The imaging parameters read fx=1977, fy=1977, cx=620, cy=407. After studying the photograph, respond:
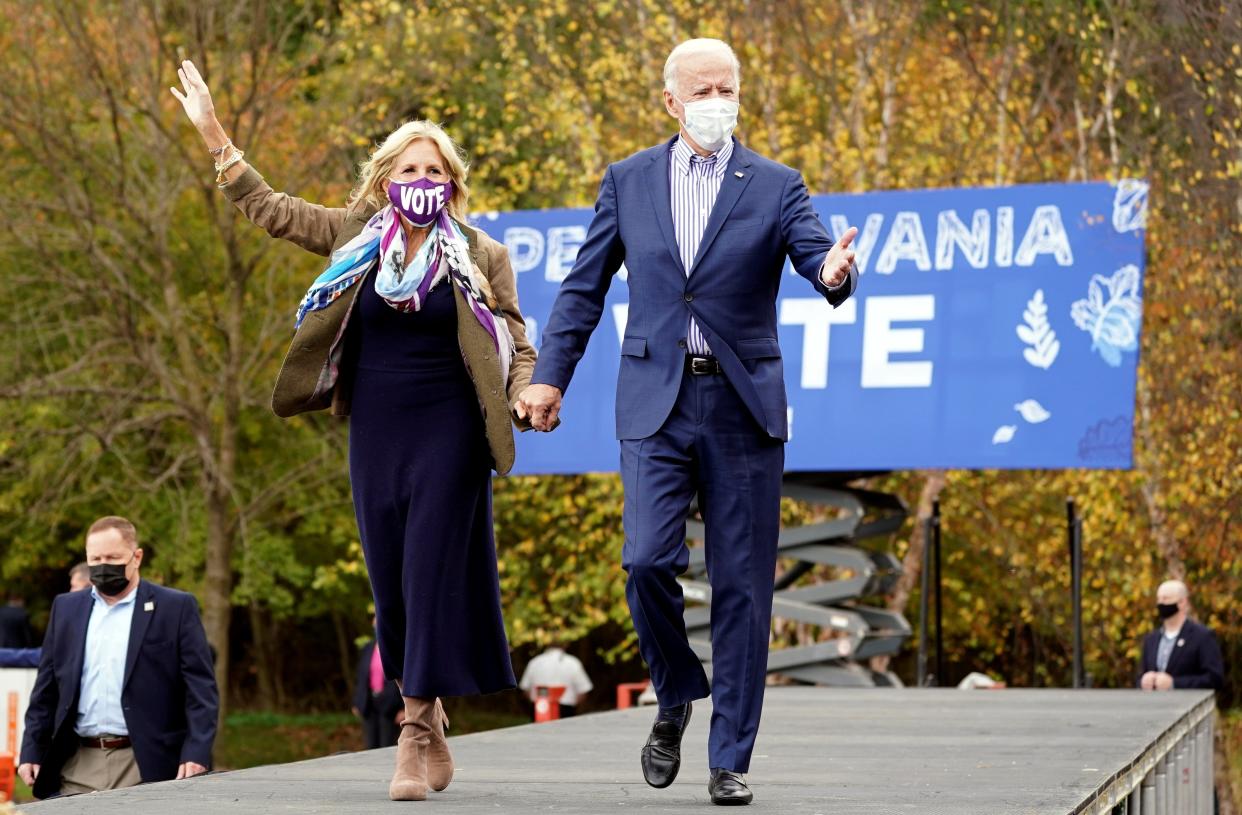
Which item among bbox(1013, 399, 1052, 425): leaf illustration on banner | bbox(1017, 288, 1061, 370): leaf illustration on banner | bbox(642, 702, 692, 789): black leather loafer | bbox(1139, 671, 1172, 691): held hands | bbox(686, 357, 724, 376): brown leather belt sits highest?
bbox(1017, 288, 1061, 370): leaf illustration on banner

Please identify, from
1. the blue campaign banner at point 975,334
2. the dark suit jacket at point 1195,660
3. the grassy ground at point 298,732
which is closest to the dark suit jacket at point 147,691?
the blue campaign banner at point 975,334

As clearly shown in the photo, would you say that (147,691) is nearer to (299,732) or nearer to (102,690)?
(102,690)

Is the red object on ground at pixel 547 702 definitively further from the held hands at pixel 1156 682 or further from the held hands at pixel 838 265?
the held hands at pixel 838 265

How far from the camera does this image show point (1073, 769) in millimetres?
5629

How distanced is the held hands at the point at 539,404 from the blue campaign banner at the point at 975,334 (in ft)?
26.7

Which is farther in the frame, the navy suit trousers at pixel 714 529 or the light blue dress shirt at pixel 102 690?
the light blue dress shirt at pixel 102 690

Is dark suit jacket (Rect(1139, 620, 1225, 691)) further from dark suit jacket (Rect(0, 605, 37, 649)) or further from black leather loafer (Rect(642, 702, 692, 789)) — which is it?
dark suit jacket (Rect(0, 605, 37, 649))

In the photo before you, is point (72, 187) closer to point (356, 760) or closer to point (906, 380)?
point (906, 380)

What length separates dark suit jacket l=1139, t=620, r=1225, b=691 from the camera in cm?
1216

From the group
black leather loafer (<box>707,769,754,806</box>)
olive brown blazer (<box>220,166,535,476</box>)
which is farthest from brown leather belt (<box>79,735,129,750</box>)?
black leather loafer (<box>707,769,754,806</box>)

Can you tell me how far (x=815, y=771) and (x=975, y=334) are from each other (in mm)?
7601

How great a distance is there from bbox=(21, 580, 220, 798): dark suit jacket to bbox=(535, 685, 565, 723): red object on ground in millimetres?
10331

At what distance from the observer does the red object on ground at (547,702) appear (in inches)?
728

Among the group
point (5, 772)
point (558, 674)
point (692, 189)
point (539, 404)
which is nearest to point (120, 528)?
point (5, 772)
